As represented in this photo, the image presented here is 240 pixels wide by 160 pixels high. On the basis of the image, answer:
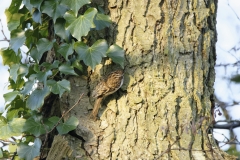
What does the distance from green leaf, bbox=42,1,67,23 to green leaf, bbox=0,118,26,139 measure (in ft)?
1.83

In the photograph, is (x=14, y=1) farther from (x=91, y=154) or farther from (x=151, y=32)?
(x=91, y=154)

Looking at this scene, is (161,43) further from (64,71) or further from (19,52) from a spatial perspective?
(19,52)

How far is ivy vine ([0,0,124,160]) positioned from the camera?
2.19m

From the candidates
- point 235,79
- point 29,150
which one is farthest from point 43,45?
point 235,79

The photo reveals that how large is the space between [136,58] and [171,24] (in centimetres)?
25

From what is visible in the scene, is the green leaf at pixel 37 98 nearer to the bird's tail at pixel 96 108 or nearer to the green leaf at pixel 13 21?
the bird's tail at pixel 96 108

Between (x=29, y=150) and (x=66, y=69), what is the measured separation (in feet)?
1.48

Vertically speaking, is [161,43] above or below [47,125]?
above

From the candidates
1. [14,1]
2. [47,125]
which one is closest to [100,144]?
[47,125]

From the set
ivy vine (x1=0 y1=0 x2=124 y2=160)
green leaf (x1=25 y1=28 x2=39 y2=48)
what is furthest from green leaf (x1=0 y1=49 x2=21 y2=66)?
green leaf (x1=25 y1=28 x2=39 y2=48)

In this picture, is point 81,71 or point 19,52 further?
point 19,52

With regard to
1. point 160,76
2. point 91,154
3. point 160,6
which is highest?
point 160,6

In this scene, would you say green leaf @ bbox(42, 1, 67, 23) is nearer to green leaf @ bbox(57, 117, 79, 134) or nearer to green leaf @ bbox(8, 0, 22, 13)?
green leaf @ bbox(8, 0, 22, 13)

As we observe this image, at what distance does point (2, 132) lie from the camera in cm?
239
